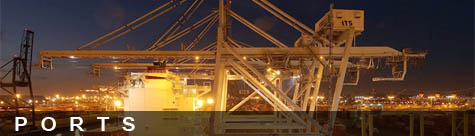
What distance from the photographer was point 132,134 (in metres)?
12.7

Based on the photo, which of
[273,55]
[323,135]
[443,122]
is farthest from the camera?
[443,122]

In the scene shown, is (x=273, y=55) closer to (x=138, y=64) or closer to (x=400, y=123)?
(x=138, y=64)

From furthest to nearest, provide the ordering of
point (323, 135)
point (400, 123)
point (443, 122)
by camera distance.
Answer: point (400, 123)
point (443, 122)
point (323, 135)

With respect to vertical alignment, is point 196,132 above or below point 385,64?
below

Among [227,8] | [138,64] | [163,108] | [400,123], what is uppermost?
[227,8]

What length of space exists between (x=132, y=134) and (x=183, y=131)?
219 centimetres

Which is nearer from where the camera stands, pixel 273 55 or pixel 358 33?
pixel 358 33

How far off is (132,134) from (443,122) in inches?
1088

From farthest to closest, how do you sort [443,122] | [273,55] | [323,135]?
[443,122] < [273,55] < [323,135]

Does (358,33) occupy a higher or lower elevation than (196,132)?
higher

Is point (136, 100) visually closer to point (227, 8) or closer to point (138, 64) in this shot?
point (227, 8)

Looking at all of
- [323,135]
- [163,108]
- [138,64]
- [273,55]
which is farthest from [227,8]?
[138,64]

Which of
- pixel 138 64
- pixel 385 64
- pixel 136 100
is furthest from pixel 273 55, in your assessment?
pixel 138 64

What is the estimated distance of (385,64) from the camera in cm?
1198
